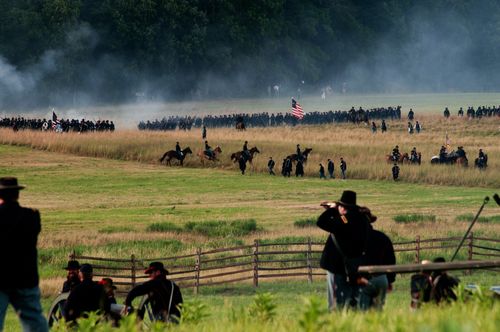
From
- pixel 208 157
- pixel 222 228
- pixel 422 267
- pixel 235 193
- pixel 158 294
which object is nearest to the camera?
pixel 422 267

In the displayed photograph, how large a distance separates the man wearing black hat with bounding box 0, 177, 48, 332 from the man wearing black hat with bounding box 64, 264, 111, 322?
2068 millimetres

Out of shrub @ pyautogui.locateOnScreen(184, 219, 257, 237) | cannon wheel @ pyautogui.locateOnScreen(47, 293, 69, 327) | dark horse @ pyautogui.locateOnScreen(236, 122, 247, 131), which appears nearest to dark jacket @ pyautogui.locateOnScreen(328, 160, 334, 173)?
shrub @ pyautogui.locateOnScreen(184, 219, 257, 237)

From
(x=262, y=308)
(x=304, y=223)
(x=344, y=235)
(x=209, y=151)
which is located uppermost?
(x=209, y=151)

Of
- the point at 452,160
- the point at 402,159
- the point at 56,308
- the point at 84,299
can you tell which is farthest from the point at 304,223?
the point at 84,299

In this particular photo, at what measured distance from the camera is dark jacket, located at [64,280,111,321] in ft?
45.4

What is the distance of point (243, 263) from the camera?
27547mm

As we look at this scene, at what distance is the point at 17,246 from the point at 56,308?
11.5 ft

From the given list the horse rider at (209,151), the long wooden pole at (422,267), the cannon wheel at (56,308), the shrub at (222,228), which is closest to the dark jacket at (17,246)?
the cannon wheel at (56,308)

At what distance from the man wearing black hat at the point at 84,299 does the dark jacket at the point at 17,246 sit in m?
2.19

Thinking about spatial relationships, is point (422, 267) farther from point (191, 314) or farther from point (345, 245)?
point (191, 314)

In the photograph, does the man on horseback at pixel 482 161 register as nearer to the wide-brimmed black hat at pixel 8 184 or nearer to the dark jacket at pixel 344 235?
the dark jacket at pixel 344 235

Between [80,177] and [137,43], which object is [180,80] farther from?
[80,177]

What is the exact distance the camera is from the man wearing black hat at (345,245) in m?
14.1

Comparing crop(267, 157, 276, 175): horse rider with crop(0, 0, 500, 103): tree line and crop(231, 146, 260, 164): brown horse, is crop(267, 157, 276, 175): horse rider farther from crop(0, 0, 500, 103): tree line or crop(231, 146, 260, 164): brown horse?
crop(0, 0, 500, 103): tree line
